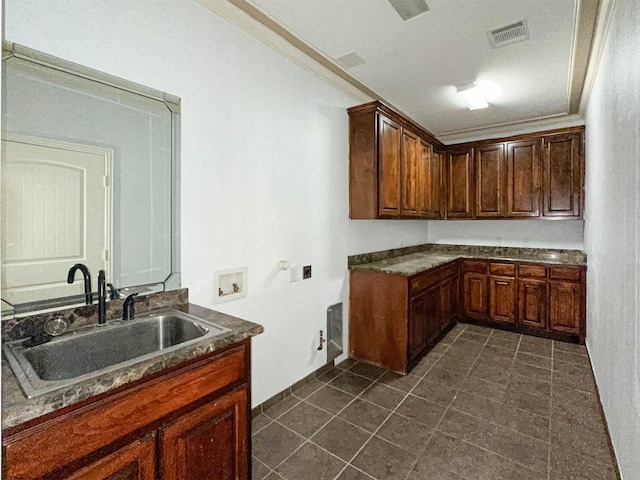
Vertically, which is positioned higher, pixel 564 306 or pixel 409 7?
pixel 409 7

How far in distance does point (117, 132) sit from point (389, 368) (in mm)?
2697

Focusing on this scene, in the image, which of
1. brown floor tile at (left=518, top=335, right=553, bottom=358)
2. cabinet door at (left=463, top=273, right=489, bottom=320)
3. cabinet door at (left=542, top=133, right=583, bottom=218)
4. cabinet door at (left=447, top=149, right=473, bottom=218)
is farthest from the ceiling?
brown floor tile at (left=518, top=335, right=553, bottom=358)

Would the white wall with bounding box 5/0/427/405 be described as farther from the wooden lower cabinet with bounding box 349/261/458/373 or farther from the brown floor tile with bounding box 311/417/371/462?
the brown floor tile with bounding box 311/417/371/462

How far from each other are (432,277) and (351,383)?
1.39 metres

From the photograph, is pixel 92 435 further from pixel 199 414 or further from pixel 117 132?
pixel 117 132

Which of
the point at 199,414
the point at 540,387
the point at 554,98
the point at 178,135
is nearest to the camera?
the point at 199,414

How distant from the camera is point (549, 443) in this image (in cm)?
202

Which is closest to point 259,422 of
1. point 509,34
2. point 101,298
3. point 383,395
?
point 383,395

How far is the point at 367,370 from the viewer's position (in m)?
2.99

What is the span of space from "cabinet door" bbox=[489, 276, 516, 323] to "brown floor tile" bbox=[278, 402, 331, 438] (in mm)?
2753

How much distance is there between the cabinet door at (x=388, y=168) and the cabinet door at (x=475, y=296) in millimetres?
1625

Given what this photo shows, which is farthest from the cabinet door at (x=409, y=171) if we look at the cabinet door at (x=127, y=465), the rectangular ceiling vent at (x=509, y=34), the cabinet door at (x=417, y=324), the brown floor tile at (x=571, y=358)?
the cabinet door at (x=127, y=465)

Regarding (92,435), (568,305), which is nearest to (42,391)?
(92,435)

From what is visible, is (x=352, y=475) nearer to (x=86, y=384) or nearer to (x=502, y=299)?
(x=86, y=384)
